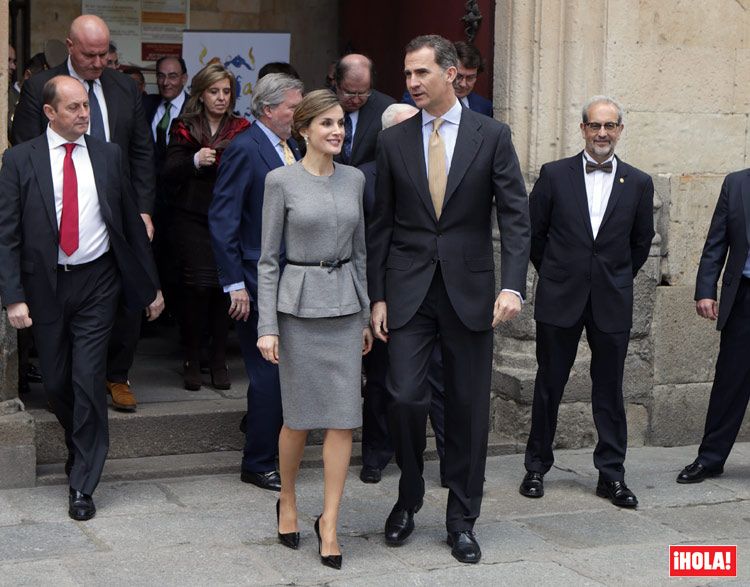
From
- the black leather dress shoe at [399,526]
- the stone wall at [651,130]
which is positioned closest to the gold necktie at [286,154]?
the stone wall at [651,130]

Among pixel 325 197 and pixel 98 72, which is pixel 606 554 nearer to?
pixel 325 197

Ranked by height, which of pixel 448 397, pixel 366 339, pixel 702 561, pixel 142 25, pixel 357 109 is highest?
pixel 142 25

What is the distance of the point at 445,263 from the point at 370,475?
5.28 ft

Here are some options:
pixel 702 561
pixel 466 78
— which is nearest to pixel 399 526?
pixel 702 561

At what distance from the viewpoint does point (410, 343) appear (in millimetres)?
5840

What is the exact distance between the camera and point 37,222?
6250mm

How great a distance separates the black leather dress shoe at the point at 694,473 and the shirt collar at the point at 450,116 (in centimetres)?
252

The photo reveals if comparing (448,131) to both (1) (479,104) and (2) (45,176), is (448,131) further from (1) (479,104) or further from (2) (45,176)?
(1) (479,104)

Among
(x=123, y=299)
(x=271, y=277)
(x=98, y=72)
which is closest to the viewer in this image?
(x=271, y=277)

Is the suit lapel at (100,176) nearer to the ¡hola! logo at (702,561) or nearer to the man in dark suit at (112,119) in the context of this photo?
the man in dark suit at (112,119)

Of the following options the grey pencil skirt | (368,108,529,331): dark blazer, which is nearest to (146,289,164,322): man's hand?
the grey pencil skirt

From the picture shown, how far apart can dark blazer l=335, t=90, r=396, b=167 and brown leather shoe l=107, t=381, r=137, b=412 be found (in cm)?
164

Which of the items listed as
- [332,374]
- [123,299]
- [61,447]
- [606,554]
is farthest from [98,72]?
[606,554]

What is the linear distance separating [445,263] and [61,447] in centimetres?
243
